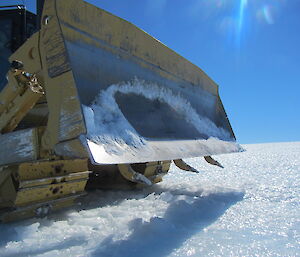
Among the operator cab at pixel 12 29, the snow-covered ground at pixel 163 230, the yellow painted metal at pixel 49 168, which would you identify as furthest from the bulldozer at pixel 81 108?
the operator cab at pixel 12 29

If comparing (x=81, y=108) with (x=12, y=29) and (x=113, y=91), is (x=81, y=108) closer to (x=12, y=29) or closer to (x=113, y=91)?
(x=113, y=91)

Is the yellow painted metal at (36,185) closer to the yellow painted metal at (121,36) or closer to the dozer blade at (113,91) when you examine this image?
the dozer blade at (113,91)

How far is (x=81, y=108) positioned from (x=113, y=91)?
47 centimetres

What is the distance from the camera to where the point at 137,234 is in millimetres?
1873

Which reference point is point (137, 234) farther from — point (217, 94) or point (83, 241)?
point (217, 94)

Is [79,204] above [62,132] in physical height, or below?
below

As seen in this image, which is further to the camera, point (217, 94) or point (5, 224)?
point (217, 94)

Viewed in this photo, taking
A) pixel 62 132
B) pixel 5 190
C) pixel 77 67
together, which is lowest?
pixel 5 190

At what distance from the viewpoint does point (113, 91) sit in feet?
Answer: 6.93

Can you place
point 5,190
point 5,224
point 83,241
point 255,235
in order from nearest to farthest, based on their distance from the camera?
point 83,241
point 255,235
point 5,224
point 5,190

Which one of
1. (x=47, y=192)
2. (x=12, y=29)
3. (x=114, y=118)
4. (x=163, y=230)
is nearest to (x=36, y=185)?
(x=47, y=192)

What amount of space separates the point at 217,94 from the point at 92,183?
2068 mm

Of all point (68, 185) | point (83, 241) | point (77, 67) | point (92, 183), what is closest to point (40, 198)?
point (68, 185)

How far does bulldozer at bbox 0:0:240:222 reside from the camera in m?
1.74
